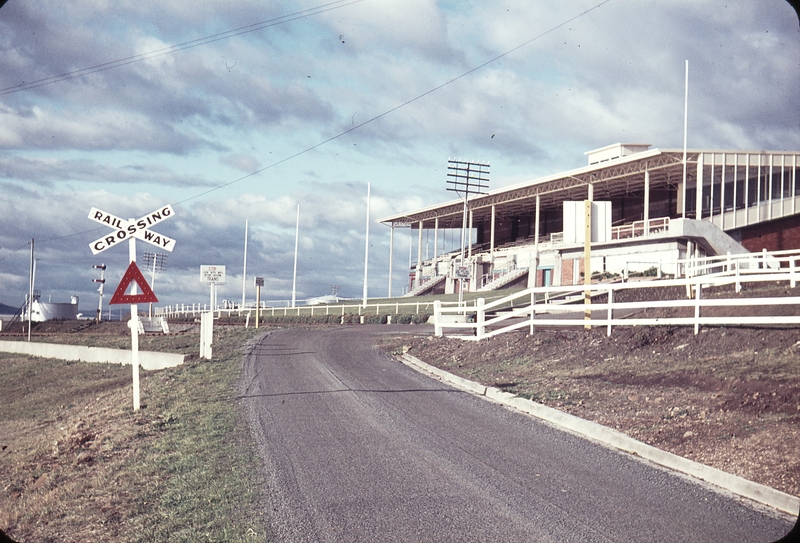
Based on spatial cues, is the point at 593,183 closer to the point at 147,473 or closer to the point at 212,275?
the point at 212,275

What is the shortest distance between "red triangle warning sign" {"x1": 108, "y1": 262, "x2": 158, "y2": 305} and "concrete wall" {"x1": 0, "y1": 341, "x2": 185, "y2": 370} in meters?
9.25

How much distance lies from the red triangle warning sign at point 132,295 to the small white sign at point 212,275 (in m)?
37.3

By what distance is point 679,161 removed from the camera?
48000 millimetres

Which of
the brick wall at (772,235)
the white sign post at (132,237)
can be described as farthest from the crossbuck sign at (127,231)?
the brick wall at (772,235)

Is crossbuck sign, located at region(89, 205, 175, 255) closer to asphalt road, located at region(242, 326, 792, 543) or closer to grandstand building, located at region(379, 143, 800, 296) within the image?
asphalt road, located at region(242, 326, 792, 543)

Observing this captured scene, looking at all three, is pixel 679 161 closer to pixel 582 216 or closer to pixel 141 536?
pixel 582 216

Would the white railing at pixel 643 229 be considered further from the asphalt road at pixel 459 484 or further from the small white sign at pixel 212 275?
the asphalt road at pixel 459 484

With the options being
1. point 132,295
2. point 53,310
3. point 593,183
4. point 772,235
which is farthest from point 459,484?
point 53,310

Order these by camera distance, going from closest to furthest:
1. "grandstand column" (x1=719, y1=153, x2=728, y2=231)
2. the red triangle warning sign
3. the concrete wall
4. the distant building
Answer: the red triangle warning sign < the concrete wall < "grandstand column" (x1=719, y1=153, x2=728, y2=231) < the distant building

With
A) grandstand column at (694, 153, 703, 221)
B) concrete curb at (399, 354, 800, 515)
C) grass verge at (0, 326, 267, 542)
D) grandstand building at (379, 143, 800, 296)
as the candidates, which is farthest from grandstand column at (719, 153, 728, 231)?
grass verge at (0, 326, 267, 542)

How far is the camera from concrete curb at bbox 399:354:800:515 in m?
6.89

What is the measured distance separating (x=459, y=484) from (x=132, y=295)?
25.8 ft

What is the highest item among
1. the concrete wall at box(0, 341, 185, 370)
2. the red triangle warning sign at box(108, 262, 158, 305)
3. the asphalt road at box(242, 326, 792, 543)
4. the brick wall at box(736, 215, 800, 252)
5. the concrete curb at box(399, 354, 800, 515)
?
the brick wall at box(736, 215, 800, 252)

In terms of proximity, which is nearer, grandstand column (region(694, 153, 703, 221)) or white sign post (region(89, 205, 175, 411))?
white sign post (region(89, 205, 175, 411))
